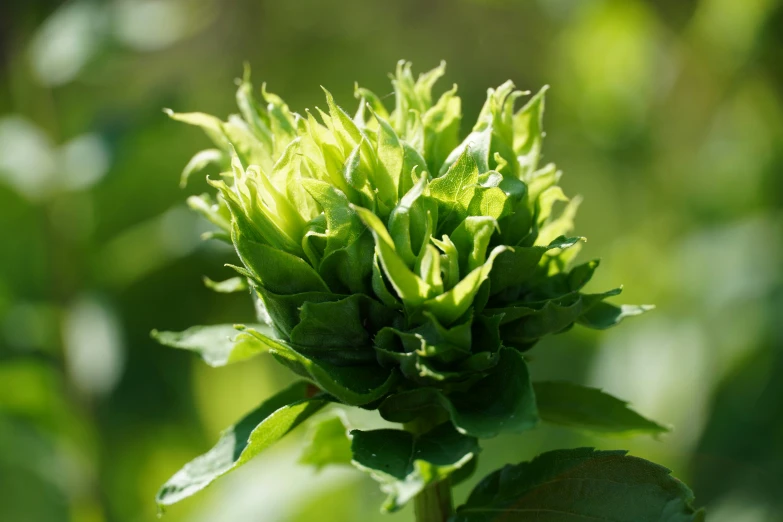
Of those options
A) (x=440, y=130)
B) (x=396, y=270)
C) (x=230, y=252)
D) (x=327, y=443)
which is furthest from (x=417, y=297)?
(x=230, y=252)

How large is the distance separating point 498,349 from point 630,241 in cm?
183

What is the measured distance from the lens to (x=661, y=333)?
2213mm

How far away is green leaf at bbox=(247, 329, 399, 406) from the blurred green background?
1.06 meters

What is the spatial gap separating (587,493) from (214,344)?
33 centimetres

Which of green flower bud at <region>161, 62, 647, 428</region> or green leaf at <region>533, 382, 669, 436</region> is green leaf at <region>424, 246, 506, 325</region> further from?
green leaf at <region>533, 382, 669, 436</region>

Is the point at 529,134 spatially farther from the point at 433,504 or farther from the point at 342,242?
the point at 433,504

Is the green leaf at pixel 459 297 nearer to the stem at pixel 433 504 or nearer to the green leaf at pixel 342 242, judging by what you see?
the green leaf at pixel 342 242

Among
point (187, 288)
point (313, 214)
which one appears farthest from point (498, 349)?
point (187, 288)

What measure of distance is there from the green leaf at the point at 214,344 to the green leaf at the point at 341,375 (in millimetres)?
72

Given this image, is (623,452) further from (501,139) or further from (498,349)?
(501,139)

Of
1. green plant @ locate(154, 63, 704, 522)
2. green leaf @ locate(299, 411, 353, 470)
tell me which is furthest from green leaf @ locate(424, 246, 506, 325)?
green leaf @ locate(299, 411, 353, 470)

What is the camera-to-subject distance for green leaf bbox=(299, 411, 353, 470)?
2.47ft

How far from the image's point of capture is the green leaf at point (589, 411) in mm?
695

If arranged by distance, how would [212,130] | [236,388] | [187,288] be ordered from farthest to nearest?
Result: 1. [187,288]
2. [236,388]
3. [212,130]
